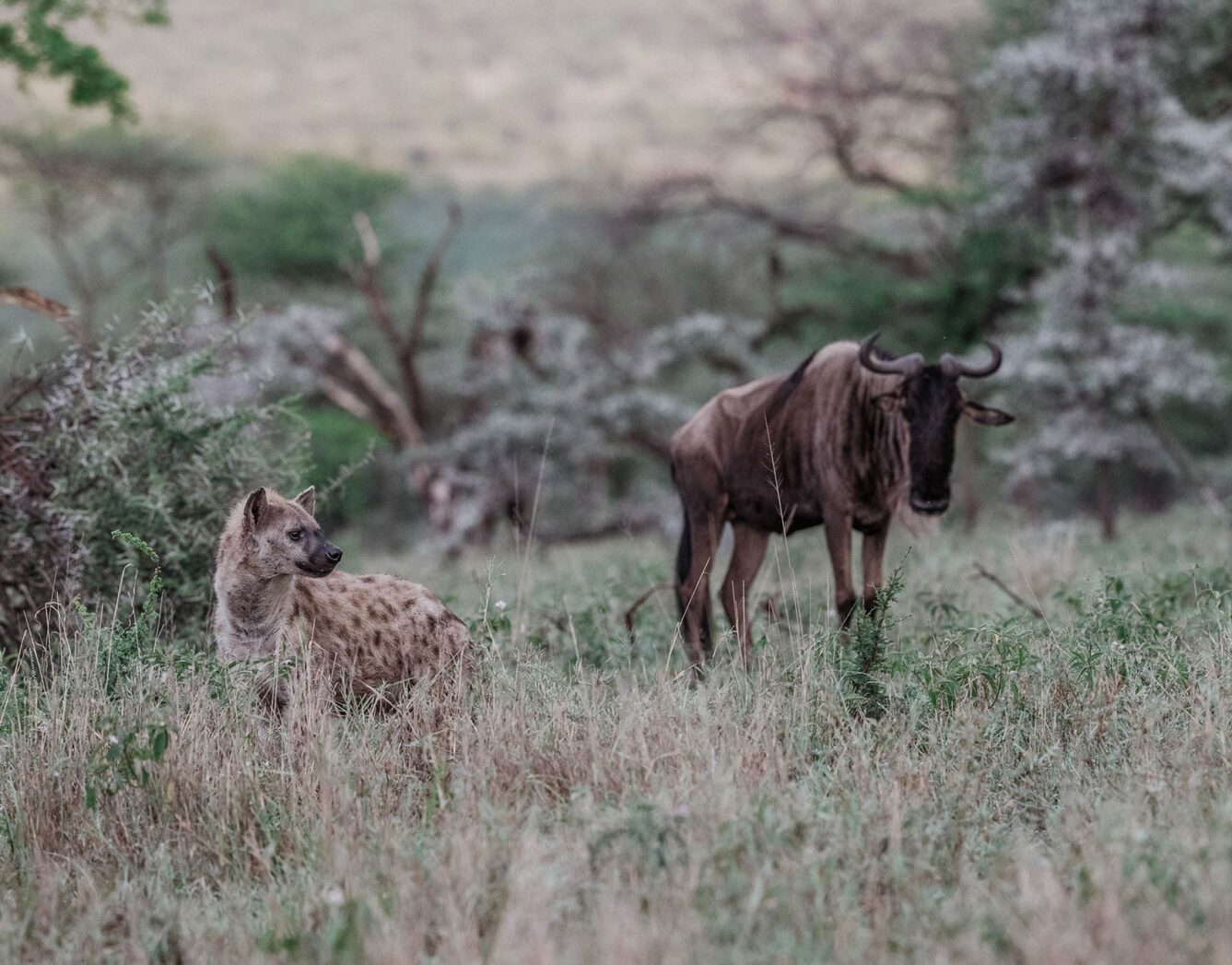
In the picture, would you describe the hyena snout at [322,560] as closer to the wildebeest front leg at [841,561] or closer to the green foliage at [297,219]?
the wildebeest front leg at [841,561]

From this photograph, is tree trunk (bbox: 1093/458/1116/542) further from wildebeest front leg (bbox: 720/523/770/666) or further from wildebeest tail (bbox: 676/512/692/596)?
wildebeest tail (bbox: 676/512/692/596)

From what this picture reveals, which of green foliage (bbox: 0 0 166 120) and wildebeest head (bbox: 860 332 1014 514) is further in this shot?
green foliage (bbox: 0 0 166 120)

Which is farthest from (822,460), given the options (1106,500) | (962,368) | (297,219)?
(297,219)

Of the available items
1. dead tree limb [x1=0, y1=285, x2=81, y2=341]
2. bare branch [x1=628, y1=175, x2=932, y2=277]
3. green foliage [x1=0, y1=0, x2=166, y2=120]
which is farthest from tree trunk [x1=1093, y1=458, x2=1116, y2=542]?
dead tree limb [x1=0, y1=285, x2=81, y2=341]

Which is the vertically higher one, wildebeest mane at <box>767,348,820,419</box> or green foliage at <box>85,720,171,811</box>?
wildebeest mane at <box>767,348,820,419</box>

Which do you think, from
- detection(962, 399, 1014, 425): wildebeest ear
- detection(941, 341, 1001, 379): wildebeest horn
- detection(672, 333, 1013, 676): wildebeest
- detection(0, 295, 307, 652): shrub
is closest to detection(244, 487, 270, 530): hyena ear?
detection(0, 295, 307, 652): shrub

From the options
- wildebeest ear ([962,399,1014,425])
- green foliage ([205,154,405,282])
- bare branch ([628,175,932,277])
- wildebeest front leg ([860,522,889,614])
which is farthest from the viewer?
green foliage ([205,154,405,282])

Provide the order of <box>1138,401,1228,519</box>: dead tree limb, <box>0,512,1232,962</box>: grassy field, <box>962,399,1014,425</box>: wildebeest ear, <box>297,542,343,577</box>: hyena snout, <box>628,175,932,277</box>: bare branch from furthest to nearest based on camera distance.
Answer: <box>628,175,932,277</box>: bare branch → <box>1138,401,1228,519</box>: dead tree limb → <box>962,399,1014,425</box>: wildebeest ear → <box>297,542,343,577</box>: hyena snout → <box>0,512,1232,962</box>: grassy field

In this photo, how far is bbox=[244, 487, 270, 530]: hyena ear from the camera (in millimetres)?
5566

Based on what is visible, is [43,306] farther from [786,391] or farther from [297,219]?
[297,219]

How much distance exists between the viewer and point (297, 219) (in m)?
33.8

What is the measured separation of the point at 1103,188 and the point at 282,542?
1282cm

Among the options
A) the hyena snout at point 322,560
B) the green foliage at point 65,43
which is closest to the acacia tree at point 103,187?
the green foliage at point 65,43

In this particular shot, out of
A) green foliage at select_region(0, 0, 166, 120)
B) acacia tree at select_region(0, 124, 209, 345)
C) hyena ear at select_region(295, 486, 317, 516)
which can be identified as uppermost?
green foliage at select_region(0, 0, 166, 120)
